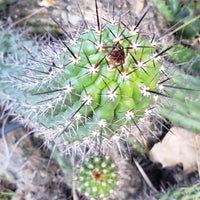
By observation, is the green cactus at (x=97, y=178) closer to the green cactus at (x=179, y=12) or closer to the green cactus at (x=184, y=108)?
the green cactus at (x=184, y=108)

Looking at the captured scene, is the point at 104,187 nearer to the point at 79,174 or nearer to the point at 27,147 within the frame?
the point at 79,174

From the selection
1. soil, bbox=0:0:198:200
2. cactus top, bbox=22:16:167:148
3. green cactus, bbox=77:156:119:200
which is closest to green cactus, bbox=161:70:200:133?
soil, bbox=0:0:198:200

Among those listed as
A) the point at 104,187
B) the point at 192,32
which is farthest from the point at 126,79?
the point at 192,32

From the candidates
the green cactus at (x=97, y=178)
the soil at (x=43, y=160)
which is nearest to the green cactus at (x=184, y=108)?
the soil at (x=43, y=160)

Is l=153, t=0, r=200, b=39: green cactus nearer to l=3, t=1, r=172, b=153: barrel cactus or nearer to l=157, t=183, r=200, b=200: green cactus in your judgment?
l=3, t=1, r=172, b=153: barrel cactus

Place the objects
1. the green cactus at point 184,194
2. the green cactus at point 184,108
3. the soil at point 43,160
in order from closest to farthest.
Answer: the green cactus at point 184,194
the green cactus at point 184,108
the soil at point 43,160

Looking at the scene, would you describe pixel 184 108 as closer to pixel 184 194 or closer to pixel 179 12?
pixel 184 194
